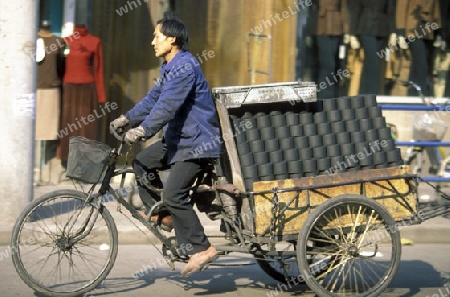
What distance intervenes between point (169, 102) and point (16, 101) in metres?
2.97

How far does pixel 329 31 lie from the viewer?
11445 mm

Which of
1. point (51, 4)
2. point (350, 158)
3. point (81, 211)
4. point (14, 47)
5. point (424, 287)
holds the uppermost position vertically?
point (51, 4)

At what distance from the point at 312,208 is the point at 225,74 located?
18.3ft

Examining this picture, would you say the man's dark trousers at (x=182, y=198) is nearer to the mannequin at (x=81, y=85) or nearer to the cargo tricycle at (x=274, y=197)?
the cargo tricycle at (x=274, y=197)

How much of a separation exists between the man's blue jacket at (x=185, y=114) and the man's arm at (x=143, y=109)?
23cm

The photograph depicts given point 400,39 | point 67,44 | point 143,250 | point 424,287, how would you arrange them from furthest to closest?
point 400,39
point 67,44
point 143,250
point 424,287

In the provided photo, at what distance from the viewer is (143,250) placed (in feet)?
25.5

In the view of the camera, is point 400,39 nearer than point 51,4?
No

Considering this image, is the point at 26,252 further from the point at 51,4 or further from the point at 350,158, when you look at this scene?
the point at 51,4

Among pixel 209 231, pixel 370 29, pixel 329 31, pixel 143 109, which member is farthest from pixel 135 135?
pixel 370 29

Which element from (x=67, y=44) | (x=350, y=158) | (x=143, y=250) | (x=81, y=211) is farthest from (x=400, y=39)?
(x=81, y=211)

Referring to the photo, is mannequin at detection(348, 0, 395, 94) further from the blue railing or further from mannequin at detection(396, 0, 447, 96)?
the blue railing

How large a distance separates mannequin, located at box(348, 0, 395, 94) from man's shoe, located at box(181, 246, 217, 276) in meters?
6.42

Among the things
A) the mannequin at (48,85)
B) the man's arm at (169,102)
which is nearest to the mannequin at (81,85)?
the mannequin at (48,85)
